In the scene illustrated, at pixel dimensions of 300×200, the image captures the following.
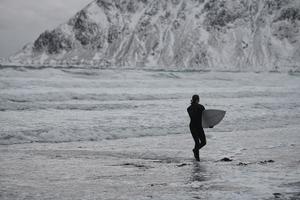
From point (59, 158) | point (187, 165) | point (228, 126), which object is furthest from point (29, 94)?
A: point (187, 165)

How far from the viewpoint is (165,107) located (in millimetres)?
28281

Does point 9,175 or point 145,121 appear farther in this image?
point 145,121

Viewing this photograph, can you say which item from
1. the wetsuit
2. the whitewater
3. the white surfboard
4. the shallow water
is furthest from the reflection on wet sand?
the shallow water

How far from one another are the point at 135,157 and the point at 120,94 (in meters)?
21.9

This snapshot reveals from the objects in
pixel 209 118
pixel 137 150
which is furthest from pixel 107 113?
pixel 209 118

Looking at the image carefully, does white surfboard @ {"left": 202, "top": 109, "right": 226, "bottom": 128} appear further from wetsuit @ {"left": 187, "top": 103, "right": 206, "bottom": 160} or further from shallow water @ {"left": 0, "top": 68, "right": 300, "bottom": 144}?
shallow water @ {"left": 0, "top": 68, "right": 300, "bottom": 144}

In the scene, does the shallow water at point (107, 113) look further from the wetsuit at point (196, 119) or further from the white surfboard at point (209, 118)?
the wetsuit at point (196, 119)

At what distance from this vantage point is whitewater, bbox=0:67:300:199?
9289mm

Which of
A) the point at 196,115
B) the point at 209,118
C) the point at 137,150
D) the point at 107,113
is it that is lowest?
the point at 137,150

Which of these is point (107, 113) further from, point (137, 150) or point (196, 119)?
point (196, 119)

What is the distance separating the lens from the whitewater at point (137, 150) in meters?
9.29

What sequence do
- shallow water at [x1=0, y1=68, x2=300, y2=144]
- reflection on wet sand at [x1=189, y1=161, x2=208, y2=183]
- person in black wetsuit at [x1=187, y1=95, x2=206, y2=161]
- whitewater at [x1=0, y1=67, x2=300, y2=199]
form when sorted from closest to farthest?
whitewater at [x1=0, y1=67, x2=300, y2=199], reflection on wet sand at [x1=189, y1=161, x2=208, y2=183], person in black wetsuit at [x1=187, y1=95, x2=206, y2=161], shallow water at [x1=0, y1=68, x2=300, y2=144]

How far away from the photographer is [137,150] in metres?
15.1

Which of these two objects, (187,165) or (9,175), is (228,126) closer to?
(187,165)
